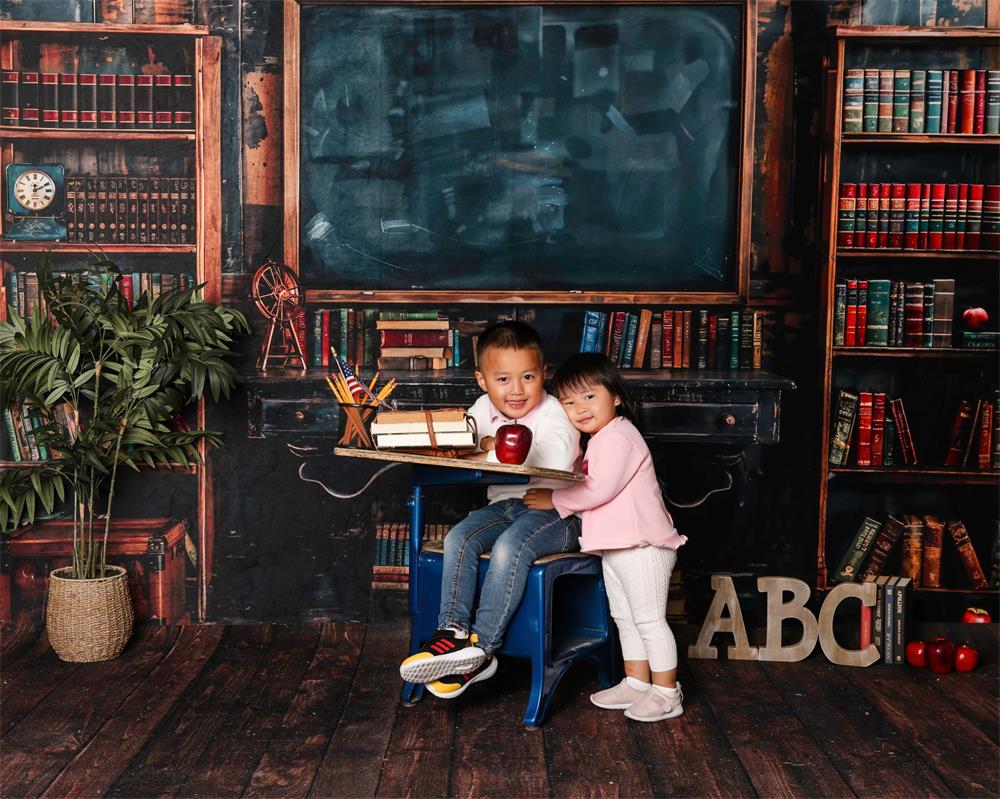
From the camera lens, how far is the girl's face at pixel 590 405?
3033 mm

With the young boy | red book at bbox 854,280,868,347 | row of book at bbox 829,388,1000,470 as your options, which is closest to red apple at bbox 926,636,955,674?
row of book at bbox 829,388,1000,470

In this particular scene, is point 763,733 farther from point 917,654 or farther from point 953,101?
point 953,101

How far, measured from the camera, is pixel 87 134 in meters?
3.71

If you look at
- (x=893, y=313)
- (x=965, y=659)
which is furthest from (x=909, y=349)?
(x=965, y=659)

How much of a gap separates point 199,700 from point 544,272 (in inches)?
71.8

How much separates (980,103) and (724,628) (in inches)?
78.2

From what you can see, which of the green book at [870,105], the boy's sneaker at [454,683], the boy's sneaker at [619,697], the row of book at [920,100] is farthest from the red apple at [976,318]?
the boy's sneaker at [454,683]

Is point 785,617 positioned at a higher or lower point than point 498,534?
lower

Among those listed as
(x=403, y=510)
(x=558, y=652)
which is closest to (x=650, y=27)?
(x=403, y=510)

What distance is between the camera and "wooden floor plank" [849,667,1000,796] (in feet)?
8.47

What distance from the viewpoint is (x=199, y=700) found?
307 cm

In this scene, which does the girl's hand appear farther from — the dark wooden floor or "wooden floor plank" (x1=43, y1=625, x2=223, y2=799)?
"wooden floor plank" (x1=43, y1=625, x2=223, y2=799)

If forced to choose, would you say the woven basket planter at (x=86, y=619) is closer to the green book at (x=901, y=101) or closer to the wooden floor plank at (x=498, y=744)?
the wooden floor plank at (x=498, y=744)

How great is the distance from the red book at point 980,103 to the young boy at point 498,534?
1.81 metres
